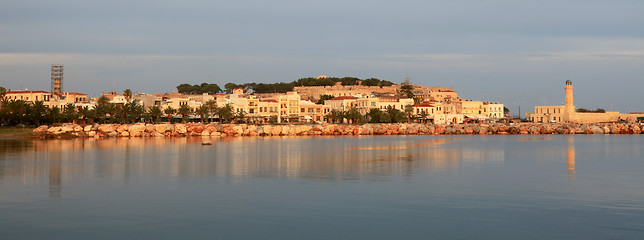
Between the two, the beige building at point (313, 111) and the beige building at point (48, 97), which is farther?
the beige building at point (313, 111)

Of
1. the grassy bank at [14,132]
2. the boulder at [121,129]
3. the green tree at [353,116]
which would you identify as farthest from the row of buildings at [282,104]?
the boulder at [121,129]

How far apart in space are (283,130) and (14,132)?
26552 millimetres

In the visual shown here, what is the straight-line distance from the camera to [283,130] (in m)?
68.0

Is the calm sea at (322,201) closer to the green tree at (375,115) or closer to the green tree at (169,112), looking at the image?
the green tree at (169,112)

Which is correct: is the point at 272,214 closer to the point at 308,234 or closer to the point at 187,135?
the point at 308,234

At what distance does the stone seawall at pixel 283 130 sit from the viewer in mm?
58969

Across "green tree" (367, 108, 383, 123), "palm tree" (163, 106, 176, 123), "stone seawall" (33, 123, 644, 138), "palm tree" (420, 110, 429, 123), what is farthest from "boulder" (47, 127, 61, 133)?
"palm tree" (420, 110, 429, 123)

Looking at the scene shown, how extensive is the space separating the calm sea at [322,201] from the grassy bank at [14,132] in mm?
33871

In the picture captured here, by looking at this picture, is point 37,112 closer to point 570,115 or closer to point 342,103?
point 342,103

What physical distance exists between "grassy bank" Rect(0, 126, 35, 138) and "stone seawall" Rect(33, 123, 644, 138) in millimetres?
1947

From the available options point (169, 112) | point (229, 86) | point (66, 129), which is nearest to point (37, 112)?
point (66, 129)

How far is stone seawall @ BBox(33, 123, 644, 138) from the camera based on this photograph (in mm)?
58969

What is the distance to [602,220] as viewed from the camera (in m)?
12.0

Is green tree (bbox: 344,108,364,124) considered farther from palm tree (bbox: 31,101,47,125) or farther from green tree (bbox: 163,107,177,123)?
palm tree (bbox: 31,101,47,125)
